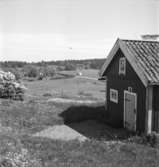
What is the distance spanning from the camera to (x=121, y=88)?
11.6 metres

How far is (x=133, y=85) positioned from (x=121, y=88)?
1441 millimetres

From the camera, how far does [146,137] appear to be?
8.57 meters

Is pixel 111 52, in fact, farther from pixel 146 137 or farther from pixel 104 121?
pixel 146 137

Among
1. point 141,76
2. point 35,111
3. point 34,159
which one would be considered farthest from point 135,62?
point 35,111

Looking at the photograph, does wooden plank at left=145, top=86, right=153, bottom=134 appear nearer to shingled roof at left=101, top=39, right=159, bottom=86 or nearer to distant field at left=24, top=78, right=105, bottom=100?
shingled roof at left=101, top=39, right=159, bottom=86

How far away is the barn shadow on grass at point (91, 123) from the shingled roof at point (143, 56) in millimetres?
2880

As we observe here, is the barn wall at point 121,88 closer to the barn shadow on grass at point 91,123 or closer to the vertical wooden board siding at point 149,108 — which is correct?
the vertical wooden board siding at point 149,108

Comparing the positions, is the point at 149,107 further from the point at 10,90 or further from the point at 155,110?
the point at 10,90

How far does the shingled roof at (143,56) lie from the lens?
8.92m

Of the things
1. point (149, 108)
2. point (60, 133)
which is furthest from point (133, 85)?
point (60, 133)

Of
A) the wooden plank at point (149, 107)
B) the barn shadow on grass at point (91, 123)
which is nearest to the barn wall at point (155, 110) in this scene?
the wooden plank at point (149, 107)

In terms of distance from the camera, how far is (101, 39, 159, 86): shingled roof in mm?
8922

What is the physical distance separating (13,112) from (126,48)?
7737 mm

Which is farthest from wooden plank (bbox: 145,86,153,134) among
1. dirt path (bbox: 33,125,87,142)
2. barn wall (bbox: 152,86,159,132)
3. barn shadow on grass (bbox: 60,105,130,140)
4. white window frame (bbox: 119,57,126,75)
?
dirt path (bbox: 33,125,87,142)
